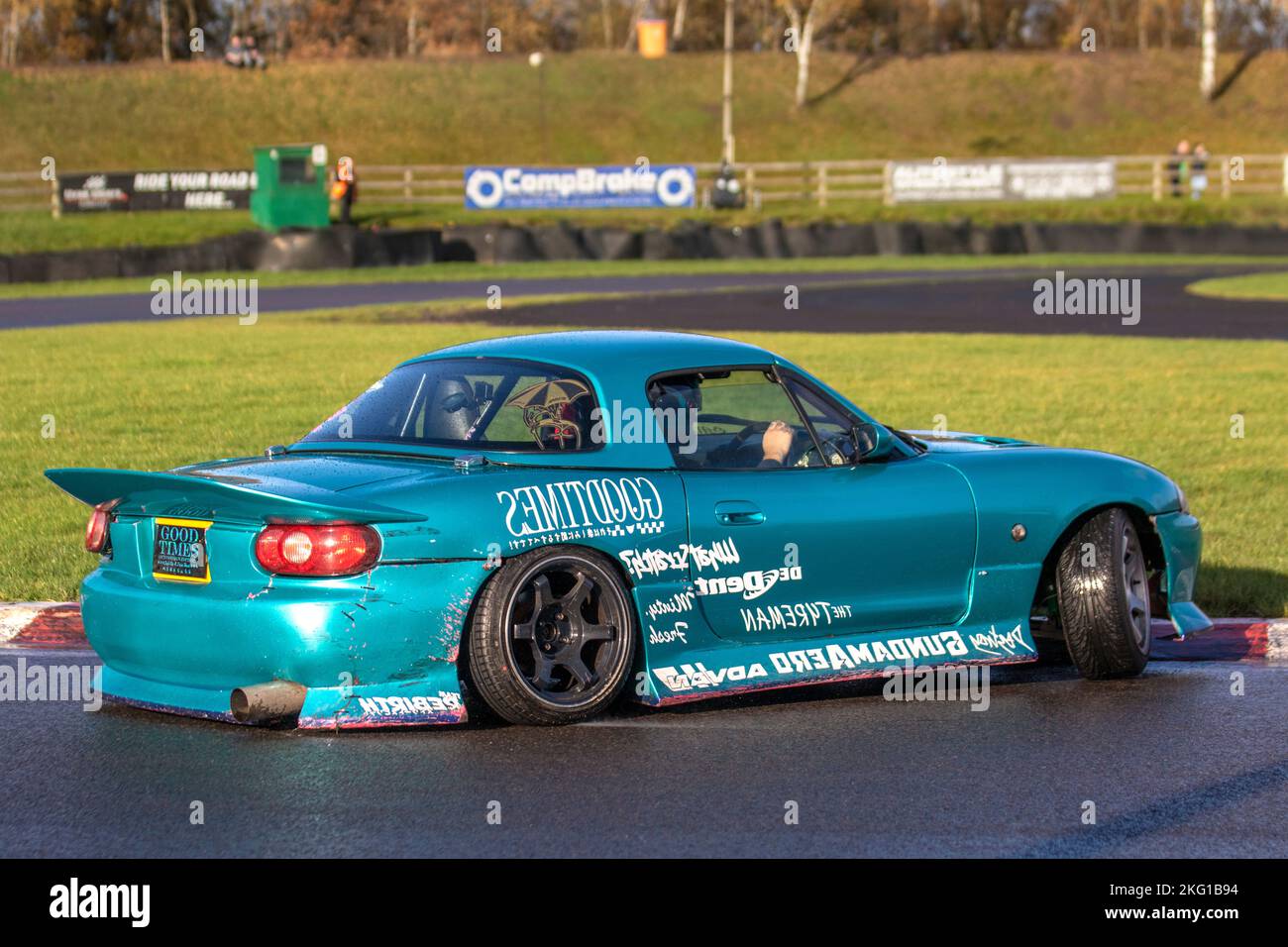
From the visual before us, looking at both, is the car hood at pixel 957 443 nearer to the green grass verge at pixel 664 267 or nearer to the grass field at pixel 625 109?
the green grass verge at pixel 664 267

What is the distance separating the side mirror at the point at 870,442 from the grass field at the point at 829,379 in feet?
7.72

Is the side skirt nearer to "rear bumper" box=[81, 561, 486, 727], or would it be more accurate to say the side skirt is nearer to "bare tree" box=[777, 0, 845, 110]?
"rear bumper" box=[81, 561, 486, 727]

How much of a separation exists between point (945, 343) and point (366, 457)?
15.8m

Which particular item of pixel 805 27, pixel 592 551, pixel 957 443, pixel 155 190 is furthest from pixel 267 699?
pixel 805 27

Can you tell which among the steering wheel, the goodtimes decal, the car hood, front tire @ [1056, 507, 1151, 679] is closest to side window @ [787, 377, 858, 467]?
the steering wheel

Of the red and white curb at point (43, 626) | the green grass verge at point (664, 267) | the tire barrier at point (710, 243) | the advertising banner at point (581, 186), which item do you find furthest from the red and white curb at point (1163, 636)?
the advertising banner at point (581, 186)

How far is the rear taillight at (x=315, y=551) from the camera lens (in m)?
6.01

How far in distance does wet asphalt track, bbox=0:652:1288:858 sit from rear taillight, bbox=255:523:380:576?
1.93 feet

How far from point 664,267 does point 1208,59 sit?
44591 millimetres

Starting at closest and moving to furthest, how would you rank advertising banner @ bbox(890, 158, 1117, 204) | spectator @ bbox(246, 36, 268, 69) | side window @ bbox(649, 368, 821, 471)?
side window @ bbox(649, 368, 821, 471) < advertising banner @ bbox(890, 158, 1117, 204) < spectator @ bbox(246, 36, 268, 69)

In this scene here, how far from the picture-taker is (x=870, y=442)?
7117mm

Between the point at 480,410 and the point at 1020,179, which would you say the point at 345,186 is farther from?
the point at 480,410

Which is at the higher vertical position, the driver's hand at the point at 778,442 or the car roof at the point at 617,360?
the car roof at the point at 617,360

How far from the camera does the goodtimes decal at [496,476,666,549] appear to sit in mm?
6281
